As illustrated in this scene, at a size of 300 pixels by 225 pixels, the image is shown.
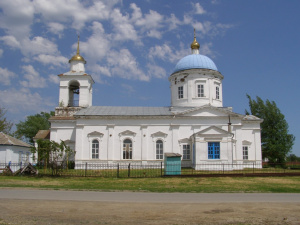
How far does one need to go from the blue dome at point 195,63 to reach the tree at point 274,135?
1070cm

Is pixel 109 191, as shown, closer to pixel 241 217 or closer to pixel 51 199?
pixel 51 199

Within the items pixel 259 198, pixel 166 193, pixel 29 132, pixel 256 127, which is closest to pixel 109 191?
pixel 166 193

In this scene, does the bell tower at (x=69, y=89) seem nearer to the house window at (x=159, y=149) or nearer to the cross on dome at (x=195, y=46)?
the house window at (x=159, y=149)

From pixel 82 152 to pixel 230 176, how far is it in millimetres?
14414

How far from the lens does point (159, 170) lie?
22625mm

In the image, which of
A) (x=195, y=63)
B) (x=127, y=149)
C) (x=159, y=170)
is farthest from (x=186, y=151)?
(x=195, y=63)

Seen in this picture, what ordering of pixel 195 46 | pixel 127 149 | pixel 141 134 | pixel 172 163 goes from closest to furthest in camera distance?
pixel 172 163
pixel 127 149
pixel 141 134
pixel 195 46

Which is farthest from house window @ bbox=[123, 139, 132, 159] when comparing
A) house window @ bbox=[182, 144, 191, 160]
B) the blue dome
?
the blue dome

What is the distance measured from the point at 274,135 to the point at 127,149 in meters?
19.8

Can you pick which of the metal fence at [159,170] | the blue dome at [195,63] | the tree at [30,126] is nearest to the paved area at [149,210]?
the metal fence at [159,170]

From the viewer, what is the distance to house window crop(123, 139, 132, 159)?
89.9 feet

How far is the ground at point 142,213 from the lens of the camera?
23.4ft

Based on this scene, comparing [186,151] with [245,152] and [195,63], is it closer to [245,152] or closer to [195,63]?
[245,152]

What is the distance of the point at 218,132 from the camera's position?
996 inches
